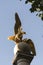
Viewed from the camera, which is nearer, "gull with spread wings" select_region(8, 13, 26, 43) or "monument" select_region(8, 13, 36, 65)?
"monument" select_region(8, 13, 36, 65)

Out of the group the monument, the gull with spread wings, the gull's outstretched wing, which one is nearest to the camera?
the monument

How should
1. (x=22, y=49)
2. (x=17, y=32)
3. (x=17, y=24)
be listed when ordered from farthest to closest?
1. (x=17, y=24)
2. (x=17, y=32)
3. (x=22, y=49)

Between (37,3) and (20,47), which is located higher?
(37,3)

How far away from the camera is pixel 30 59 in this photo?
17.8m

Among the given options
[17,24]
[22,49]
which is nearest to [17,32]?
[17,24]

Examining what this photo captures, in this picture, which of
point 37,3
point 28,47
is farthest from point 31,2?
point 28,47

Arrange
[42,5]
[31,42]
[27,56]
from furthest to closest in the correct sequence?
[31,42], [27,56], [42,5]

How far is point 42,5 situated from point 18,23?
11.9ft

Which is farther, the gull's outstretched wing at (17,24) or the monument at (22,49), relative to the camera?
the gull's outstretched wing at (17,24)

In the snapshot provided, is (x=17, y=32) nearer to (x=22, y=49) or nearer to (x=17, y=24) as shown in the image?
(x=17, y=24)

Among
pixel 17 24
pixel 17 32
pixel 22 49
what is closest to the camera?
pixel 22 49

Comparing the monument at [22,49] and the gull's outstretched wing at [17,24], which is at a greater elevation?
the gull's outstretched wing at [17,24]

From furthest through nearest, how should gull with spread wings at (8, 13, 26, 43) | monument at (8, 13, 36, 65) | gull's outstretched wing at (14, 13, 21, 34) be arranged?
gull's outstretched wing at (14, 13, 21, 34) < gull with spread wings at (8, 13, 26, 43) < monument at (8, 13, 36, 65)

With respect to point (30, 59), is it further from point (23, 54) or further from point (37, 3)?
point (37, 3)
